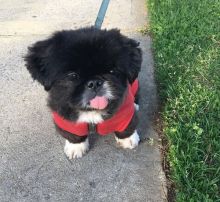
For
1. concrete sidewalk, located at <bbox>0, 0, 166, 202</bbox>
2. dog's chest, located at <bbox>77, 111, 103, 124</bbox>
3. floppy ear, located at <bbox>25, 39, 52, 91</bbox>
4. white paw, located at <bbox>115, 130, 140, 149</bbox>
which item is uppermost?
floppy ear, located at <bbox>25, 39, 52, 91</bbox>

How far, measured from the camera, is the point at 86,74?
3025 mm

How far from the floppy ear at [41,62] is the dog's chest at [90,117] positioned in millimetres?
319

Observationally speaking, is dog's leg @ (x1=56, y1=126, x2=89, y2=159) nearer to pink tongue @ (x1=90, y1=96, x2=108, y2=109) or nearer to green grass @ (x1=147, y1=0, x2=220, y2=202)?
pink tongue @ (x1=90, y1=96, x2=108, y2=109)

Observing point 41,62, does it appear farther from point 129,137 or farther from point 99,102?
point 129,137

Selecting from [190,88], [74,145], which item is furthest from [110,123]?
[190,88]

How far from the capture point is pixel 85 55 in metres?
2.99

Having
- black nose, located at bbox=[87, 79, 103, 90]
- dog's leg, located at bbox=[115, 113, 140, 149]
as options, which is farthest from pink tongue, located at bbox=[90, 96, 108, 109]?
dog's leg, located at bbox=[115, 113, 140, 149]

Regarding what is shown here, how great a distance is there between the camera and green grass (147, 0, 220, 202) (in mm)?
3318

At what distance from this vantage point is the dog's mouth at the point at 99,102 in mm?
3117

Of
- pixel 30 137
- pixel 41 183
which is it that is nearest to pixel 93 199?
pixel 41 183

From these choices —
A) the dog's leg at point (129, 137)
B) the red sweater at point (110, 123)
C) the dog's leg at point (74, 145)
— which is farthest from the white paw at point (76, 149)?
the dog's leg at point (129, 137)

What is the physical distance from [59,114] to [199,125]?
118 centimetres

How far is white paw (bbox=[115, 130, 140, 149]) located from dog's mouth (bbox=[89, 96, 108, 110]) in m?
0.61

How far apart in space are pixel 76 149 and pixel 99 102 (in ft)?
2.19
